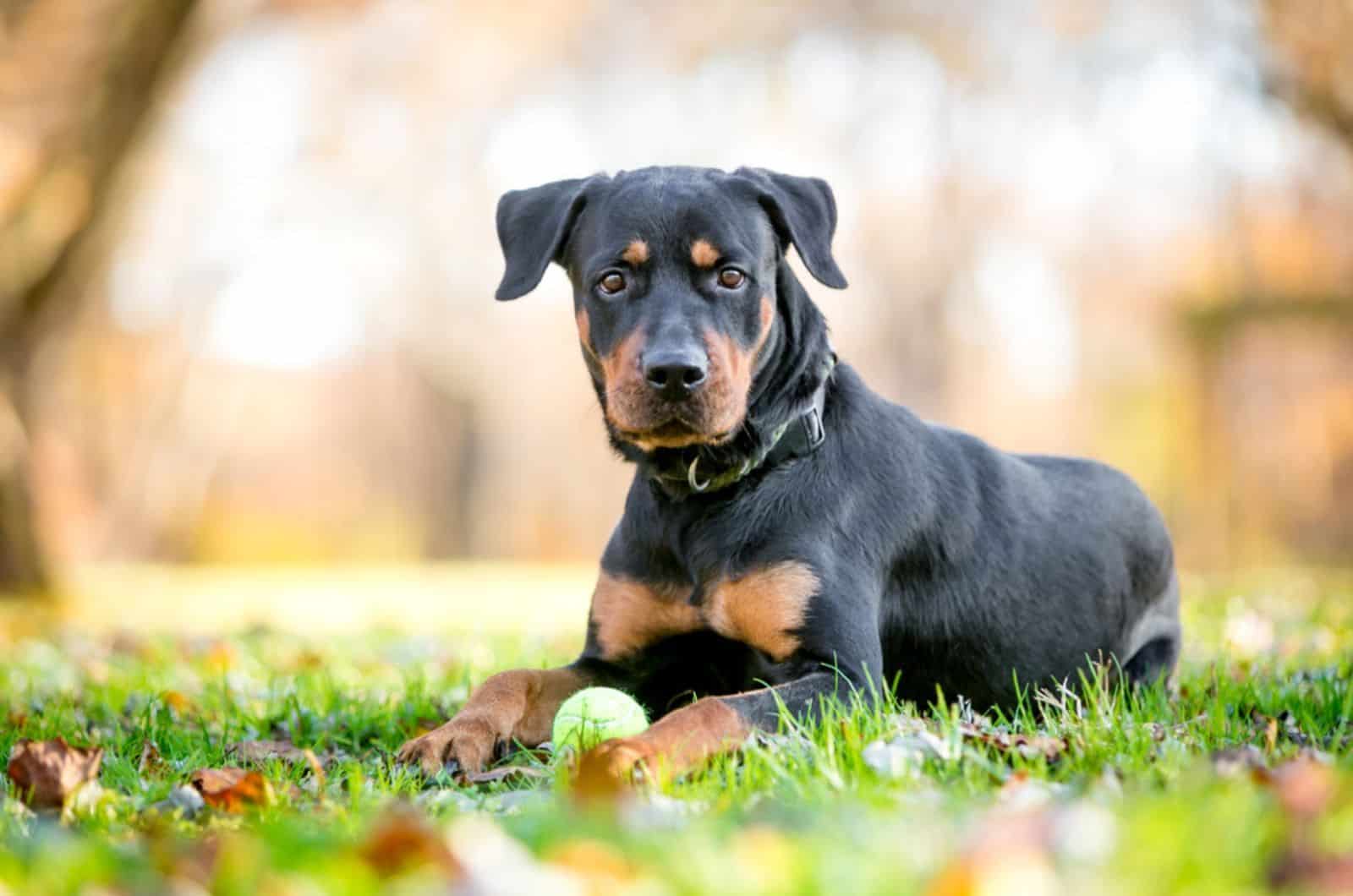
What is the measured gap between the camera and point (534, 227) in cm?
461

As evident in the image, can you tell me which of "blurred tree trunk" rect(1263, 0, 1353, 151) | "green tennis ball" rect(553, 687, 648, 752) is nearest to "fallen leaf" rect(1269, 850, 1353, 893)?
"green tennis ball" rect(553, 687, 648, 752)

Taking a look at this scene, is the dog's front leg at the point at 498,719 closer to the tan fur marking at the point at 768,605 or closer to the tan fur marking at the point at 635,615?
the tan fur marking at the point at 635,615

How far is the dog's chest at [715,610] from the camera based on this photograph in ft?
13.0

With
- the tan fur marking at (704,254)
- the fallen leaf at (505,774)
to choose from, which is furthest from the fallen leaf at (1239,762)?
the tan fur marking at (704,254)

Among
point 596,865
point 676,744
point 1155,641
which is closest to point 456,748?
point 676,744

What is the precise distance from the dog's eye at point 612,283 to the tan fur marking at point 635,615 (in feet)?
2.95

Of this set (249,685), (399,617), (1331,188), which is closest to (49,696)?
(249,685)

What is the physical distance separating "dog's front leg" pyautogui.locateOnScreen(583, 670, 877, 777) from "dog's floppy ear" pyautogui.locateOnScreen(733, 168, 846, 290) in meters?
1.29

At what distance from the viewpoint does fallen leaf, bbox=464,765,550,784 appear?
3451mm

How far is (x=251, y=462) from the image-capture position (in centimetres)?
2561

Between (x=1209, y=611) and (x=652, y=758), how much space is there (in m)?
6.32

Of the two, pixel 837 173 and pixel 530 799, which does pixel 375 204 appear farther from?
pixel 530 799

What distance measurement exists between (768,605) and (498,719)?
2.72ft

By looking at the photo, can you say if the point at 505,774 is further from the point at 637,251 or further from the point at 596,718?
the point at 637,251
